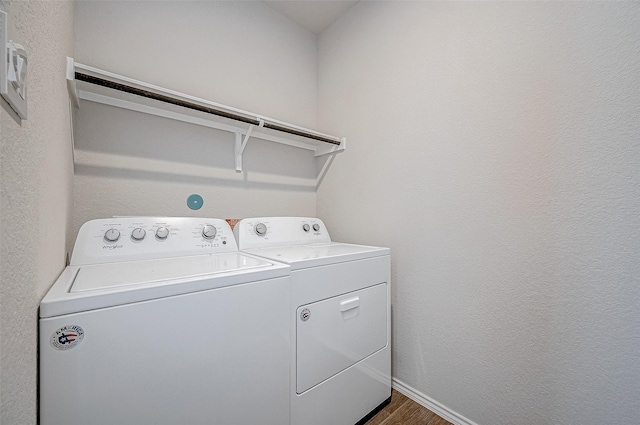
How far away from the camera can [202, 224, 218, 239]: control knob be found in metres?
1.29

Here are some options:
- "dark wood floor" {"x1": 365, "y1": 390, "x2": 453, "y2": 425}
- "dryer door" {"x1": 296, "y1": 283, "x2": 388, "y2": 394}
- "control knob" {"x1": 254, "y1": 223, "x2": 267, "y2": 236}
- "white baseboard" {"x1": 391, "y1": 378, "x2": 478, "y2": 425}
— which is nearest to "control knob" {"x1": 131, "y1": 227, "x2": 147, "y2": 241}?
"control knob" {"x1": 254, "y1": 223, "x2": 267, "y2": 236}

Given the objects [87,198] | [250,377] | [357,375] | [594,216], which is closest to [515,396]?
[357,375]

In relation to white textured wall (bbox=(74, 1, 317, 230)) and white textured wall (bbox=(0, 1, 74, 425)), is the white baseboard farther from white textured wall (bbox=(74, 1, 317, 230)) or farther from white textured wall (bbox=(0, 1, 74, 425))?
white textured wall (bbox=(0, 1, 74, 425))

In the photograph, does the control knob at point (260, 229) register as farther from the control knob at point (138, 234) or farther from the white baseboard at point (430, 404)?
the white baseboard at point (430, 404)

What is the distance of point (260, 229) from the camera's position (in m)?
1.48

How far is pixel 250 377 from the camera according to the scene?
2.88ft

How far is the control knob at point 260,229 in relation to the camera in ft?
4.83

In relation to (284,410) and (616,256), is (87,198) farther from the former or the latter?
(616,256)

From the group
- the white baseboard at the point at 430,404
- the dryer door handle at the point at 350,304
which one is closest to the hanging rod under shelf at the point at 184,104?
the dryer door handle at the point at 350,304

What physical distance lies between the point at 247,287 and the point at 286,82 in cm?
165

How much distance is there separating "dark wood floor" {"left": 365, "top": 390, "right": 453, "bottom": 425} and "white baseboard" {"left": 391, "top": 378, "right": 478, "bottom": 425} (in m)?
0.02

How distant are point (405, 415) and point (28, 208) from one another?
5.49 feet

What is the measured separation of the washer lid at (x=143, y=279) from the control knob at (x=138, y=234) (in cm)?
11

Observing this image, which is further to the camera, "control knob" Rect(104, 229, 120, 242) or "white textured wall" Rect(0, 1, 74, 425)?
"control knob" Rect(104, 229, 120, 242)
